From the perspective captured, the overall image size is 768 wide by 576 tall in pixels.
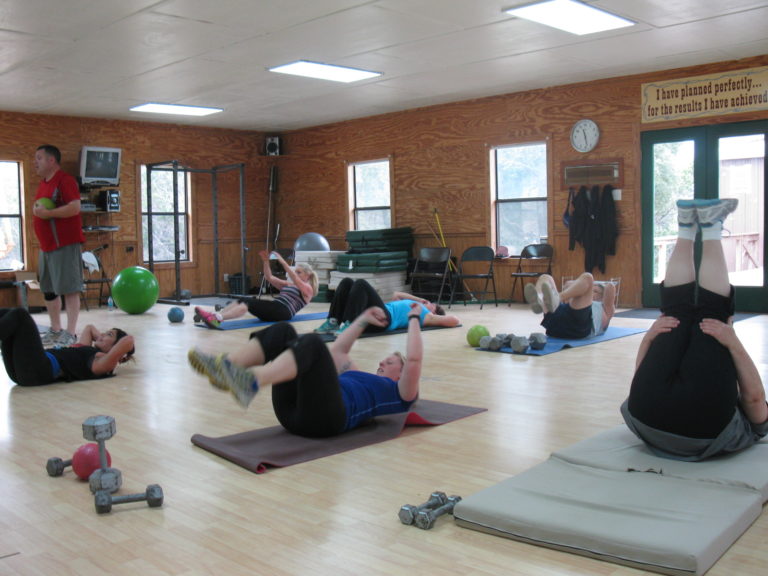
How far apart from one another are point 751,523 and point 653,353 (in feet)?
2.17

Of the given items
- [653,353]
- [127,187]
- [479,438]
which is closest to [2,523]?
[479,438]

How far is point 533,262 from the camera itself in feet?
30.0

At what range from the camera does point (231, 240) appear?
464 inches

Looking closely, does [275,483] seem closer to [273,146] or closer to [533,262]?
[533,262]

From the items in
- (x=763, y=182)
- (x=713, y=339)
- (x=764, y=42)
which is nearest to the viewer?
(x=713, y=339)

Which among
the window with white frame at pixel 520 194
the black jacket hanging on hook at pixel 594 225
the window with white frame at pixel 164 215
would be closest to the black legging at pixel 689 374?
the black jacket hanging on hook at pixel 594 225

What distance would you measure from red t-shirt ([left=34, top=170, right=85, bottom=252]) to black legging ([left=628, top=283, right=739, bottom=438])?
491cm

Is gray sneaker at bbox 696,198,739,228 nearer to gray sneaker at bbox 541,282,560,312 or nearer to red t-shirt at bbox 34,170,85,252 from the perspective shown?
gray sneaker at bbox 541,282,560,312

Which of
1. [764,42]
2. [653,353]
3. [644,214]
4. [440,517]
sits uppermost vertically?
[764,42]

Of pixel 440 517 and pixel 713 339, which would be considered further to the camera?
pixel 713 339

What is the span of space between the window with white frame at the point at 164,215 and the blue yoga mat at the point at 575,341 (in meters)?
6.64

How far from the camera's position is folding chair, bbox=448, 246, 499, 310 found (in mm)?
9164

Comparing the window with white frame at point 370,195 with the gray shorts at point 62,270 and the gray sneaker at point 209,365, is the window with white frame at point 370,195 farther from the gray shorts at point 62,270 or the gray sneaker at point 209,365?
the gray sneaker at point 209,365

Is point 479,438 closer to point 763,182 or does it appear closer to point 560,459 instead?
point 560,459
